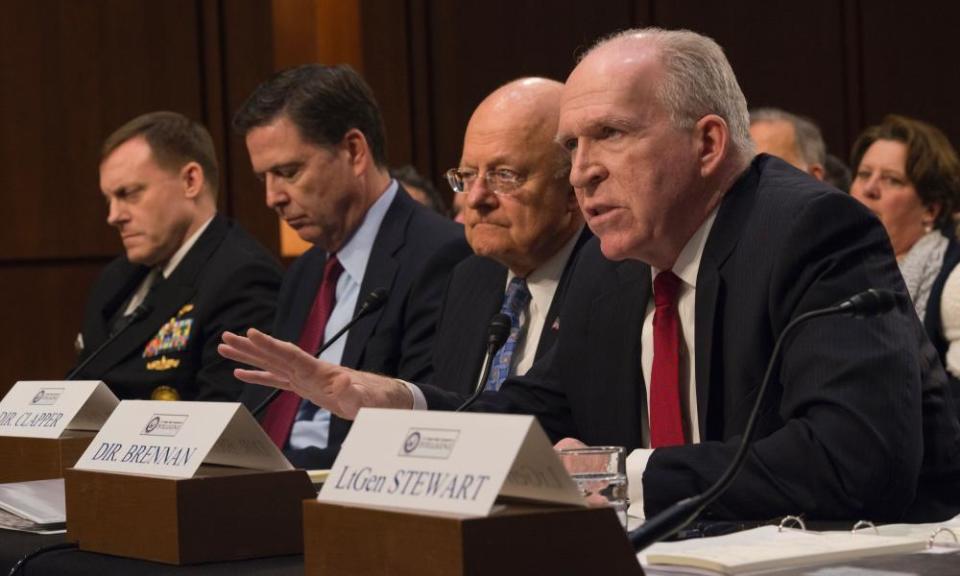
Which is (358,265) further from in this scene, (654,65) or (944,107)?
(944,107)

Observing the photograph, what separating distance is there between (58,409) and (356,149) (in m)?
1.67

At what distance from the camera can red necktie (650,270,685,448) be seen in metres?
2.30

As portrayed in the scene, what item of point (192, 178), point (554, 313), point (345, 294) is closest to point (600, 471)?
point (554, 313)

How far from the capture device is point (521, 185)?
309cm

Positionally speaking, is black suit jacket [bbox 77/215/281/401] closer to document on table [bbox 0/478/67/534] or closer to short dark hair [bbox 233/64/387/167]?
Answer: short dark hair [bbox 233/64/387/167]

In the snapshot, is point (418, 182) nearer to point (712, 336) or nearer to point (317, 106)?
point (317, 106)

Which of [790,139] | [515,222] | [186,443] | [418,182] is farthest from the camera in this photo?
[418,182]

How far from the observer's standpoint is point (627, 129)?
7.78ft

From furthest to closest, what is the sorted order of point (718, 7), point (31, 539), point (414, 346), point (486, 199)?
point (718, 7), point (414, 346), point (486, 199), point (31, 539)

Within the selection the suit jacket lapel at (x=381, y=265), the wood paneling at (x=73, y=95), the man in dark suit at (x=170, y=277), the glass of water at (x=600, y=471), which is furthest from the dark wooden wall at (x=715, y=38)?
the glass of water at (x=600, y=471)

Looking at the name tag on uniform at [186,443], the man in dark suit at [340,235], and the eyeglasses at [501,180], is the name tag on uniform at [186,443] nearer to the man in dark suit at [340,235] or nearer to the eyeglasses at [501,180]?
the eyeglasses at [501,180]

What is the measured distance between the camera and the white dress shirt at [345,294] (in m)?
3.62

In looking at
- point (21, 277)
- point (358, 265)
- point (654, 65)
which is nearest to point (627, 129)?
point (654, 65)

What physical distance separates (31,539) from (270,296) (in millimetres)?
2277
